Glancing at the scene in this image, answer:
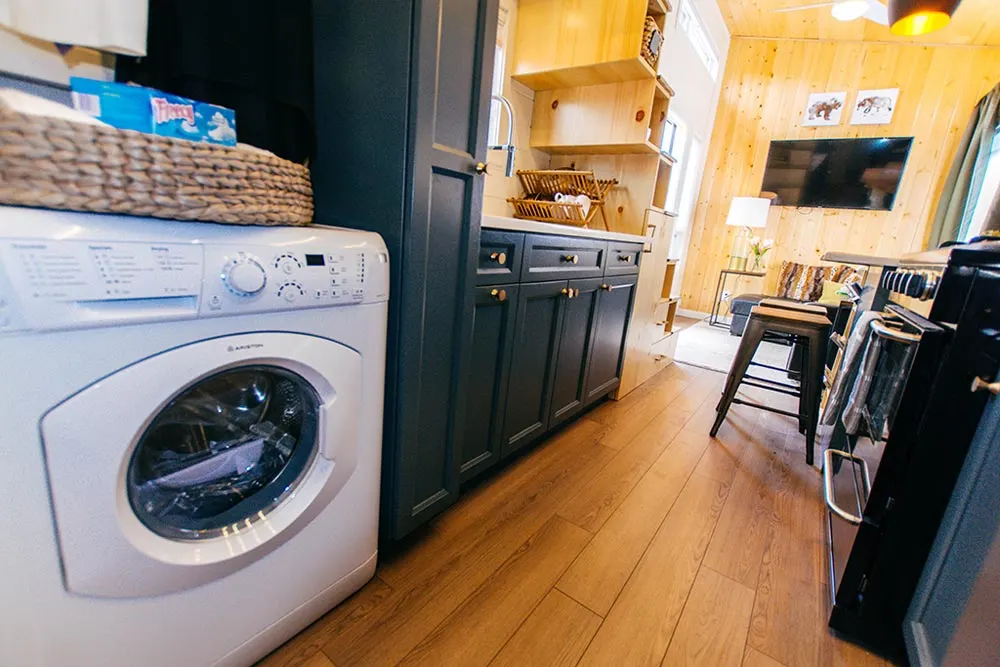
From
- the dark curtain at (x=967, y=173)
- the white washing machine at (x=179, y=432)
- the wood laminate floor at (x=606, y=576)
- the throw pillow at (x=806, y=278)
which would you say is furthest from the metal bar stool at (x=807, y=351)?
the dark curtain at (x=967, y=173)

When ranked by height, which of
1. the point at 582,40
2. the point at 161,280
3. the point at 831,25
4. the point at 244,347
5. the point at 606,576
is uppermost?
the point at 831,25

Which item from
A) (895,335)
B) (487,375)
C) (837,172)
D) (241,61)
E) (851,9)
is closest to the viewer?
(241,61)

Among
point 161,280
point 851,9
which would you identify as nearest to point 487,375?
point 161,280

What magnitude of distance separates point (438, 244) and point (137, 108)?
1.83 ft

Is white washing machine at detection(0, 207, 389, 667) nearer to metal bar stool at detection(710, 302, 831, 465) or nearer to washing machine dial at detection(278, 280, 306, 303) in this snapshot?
washing machine dial at detection(278, 280, 306, 303)

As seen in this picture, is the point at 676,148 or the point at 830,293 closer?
the point at 830,293

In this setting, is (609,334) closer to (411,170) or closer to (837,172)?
(411,170)

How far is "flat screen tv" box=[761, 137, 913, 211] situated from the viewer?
14.0 ft

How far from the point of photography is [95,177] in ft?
1.72

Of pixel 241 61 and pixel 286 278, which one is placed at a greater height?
pixel 241 61

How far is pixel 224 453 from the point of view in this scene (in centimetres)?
81

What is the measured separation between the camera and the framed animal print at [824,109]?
4.45 m

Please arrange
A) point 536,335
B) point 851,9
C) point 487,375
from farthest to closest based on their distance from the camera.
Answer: point 851,9, point 536,335, point 487,375

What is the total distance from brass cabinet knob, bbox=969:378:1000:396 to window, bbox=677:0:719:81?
11.6 ft
